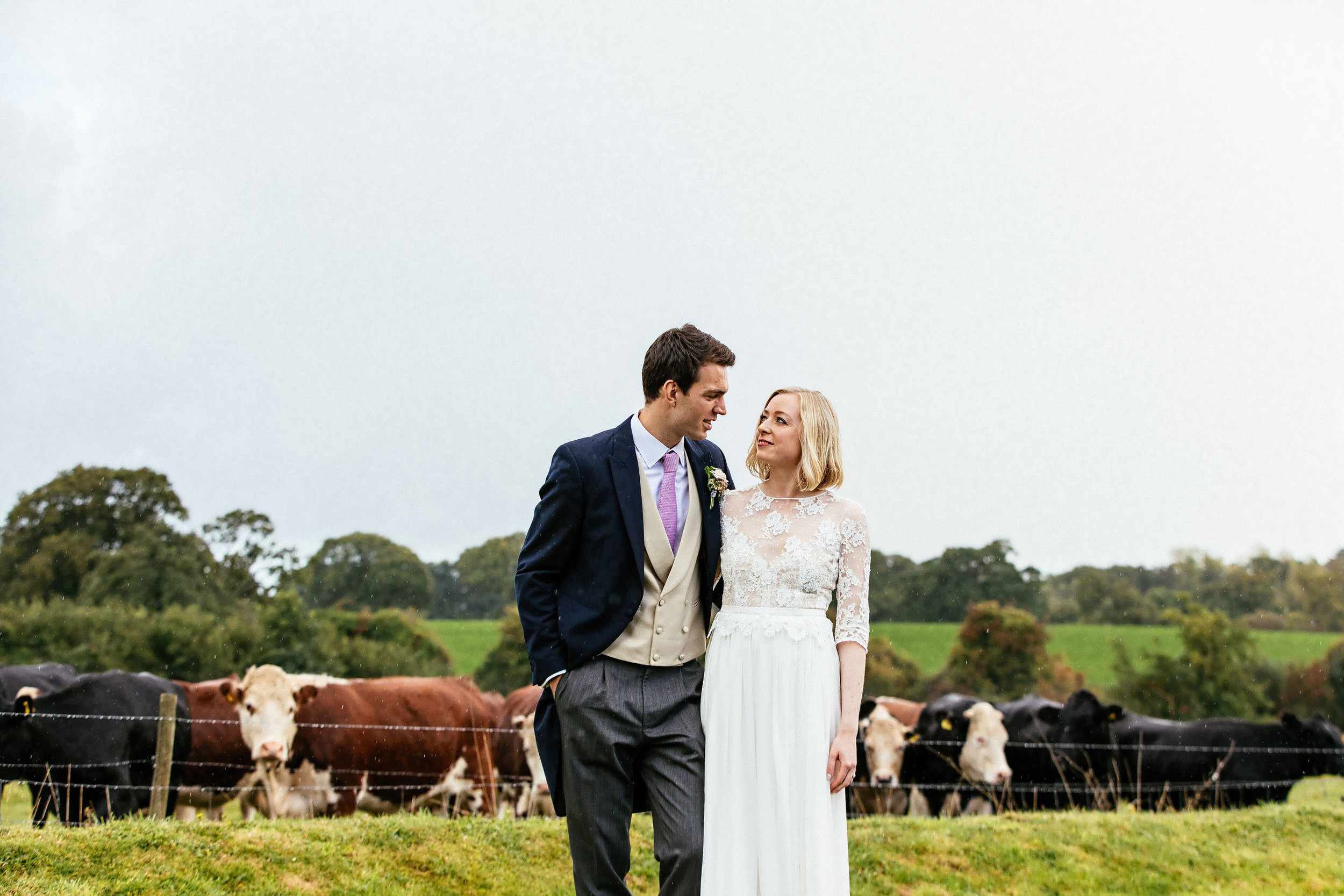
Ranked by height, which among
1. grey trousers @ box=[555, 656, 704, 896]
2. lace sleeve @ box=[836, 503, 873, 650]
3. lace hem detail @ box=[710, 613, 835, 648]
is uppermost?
lace sleeve @ box=[836, 503, 873, 650]

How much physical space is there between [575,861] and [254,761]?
8.52 metres

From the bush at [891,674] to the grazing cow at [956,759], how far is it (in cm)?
1211

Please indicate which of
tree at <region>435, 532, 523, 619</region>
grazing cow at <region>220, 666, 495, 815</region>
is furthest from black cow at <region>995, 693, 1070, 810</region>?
tree at <region>435, 532, 523, 619</region>

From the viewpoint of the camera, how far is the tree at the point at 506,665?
23734 millimetres

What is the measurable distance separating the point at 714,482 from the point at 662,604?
1.55 feet

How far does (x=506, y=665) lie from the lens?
2427 cm

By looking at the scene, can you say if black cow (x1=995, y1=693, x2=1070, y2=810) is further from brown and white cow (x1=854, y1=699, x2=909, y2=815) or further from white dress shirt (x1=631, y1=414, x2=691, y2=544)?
white dress shirt (x1=631, y1=414, x2=691, y2=544)

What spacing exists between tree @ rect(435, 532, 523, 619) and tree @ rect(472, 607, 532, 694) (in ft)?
7.73

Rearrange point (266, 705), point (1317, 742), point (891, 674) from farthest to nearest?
point (891, 674) → point (1317, 742) → point (266, 705)

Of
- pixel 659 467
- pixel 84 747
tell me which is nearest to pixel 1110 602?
pixel 84 747

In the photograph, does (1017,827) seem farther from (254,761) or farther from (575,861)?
(254,761)

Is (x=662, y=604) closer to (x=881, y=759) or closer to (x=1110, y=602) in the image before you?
(x=881, y=759)

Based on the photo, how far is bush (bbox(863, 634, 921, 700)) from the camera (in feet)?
81.9

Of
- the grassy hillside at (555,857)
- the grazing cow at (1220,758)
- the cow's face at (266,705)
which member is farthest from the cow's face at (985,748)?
the cow's face at (266,705)
